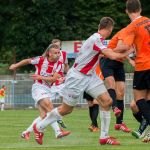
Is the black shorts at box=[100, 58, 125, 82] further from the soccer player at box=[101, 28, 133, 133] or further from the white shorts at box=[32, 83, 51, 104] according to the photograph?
the white shorts at box=[32, 83, 51, 104]

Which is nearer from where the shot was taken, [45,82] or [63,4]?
[45,82]

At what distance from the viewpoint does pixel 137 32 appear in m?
11.0

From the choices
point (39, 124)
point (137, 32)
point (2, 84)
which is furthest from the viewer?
point (2, 84)

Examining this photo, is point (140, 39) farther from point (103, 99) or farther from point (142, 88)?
point (103, 99)

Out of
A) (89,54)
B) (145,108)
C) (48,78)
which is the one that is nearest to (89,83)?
(89,54)

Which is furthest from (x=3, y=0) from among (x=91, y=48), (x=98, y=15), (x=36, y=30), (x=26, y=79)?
(x=91, y=48)

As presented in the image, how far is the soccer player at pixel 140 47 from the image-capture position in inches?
432

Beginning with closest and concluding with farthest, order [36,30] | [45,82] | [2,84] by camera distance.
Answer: [45,82] → [2,84] → [36,30]

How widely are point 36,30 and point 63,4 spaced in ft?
9.14

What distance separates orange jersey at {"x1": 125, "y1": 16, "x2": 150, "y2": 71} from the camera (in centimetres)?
1096

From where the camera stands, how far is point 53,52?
44.0ft

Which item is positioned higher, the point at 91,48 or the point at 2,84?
the point at 91,48

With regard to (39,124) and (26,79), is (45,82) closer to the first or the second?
(39,124)

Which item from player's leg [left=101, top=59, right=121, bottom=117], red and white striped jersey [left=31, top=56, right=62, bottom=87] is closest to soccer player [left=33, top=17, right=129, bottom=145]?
red and white striped jersey [left=31, top=56, right=62, bottom=87]
